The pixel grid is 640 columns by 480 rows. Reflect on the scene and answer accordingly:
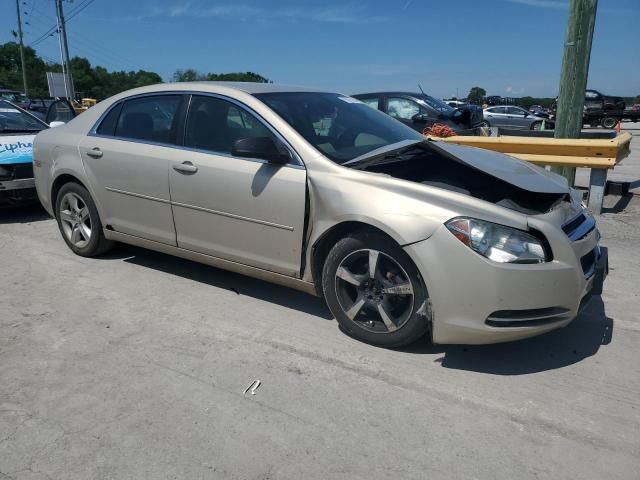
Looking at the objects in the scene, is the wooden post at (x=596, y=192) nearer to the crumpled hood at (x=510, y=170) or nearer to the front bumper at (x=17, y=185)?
the crumpled hood at (x=510, y=170)

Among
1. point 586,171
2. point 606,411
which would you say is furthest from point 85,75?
point 606,411

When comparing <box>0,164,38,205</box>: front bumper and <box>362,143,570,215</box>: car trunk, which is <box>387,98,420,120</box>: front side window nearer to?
<box>0,164,38,205</box>: front bumper

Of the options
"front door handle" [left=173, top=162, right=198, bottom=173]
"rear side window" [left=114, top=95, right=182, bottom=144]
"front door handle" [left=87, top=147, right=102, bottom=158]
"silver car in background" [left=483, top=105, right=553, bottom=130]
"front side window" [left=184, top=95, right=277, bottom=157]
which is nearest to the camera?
"front side window" [left=184, top=95, right=277, bottom=157]

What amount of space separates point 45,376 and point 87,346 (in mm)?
376

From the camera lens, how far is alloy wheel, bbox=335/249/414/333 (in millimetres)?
3158

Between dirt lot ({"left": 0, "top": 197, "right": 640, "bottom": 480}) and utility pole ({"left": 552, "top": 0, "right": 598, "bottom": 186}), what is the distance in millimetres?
3862

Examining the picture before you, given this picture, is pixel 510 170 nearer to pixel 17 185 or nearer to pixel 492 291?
pixel 492 291

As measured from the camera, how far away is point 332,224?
331 centimetres

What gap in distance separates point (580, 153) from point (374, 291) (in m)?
4.81

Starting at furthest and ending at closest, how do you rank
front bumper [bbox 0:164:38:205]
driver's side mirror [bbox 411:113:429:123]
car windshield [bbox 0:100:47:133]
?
driver's side mirror [bbox 411:113:429:123] → car windshield [bbox 0:100:47:133] → front bumper [bbox 0:164:38:205]

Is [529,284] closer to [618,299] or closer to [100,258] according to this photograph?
[618,299]

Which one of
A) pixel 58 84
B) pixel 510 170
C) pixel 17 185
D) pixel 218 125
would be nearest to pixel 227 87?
pixel 218 125

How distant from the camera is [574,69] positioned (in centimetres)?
715

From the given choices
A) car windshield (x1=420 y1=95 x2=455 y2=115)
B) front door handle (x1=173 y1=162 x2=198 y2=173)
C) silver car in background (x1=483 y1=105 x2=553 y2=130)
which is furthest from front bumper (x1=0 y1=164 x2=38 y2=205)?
silver car in background (x1=483 y1=105 x2=553 y2=130)
